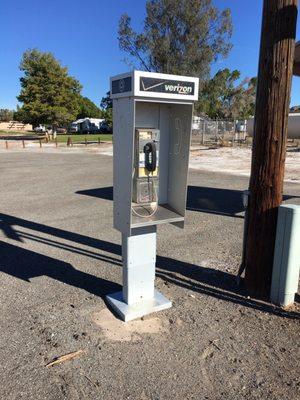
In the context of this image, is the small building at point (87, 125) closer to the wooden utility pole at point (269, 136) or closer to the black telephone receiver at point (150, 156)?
the wooden utility pole at point (269, 136)

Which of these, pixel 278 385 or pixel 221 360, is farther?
pixel 221 360

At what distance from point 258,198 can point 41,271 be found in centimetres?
289

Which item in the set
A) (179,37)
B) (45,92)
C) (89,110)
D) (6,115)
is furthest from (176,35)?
(6,115)

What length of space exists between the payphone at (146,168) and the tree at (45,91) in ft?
128

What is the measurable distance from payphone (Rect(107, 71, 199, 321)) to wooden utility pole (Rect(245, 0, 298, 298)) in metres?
0.81

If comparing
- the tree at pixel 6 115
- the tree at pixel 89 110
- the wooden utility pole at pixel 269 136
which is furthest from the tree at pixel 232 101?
the tree at pixel 6 115

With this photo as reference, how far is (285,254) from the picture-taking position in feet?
13.0

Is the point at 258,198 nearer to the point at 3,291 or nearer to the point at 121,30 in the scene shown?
the point at 3,291

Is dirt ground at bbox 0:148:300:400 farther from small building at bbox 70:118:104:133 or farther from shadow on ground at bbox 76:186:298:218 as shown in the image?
small building at bbox 70:118:104:133

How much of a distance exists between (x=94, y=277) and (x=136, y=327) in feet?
4.23

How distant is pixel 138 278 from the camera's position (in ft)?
12.8

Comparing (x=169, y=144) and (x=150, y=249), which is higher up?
(x=169, y=144)

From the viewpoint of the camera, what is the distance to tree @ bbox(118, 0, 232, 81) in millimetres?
33750

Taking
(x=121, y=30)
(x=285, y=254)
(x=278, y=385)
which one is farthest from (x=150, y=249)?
(x=121, y=30)
